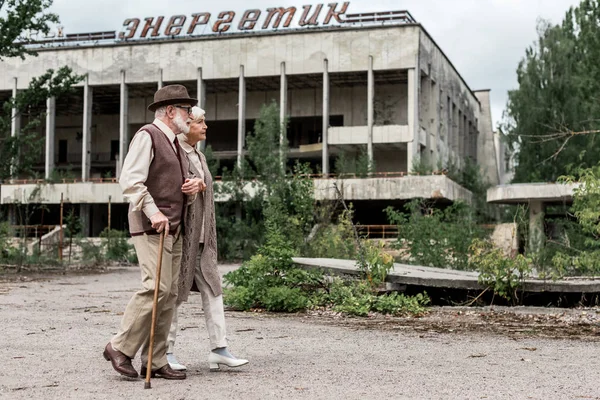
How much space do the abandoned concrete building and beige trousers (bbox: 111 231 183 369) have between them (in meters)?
39.9

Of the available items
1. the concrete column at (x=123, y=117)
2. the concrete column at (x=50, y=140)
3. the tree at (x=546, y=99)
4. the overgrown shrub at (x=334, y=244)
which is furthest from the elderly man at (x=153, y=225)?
the concrete column at (x=50, y=140)

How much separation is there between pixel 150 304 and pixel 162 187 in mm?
847

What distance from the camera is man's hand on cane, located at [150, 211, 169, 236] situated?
5645 mm

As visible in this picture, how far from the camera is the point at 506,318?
10.8 m

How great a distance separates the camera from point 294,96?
187ft

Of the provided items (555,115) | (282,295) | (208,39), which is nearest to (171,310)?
(282,295)

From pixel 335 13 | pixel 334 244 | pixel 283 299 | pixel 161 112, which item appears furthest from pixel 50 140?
pixel 161 112

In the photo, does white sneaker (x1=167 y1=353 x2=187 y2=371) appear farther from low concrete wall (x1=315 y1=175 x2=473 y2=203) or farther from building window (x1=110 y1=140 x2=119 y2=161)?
building window (x1=110 y1=140 x2=119 y2=161)

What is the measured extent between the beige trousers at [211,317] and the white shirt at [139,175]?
30.9 inches

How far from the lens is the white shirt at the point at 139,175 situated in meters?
5.70

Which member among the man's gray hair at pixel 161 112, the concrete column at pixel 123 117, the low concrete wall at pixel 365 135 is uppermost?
the concrete column at pixel 123 117

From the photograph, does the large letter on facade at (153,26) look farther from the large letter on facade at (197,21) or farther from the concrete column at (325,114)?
the concrete column at (325,114)

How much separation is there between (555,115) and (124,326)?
4152 cm

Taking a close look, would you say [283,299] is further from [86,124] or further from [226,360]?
[86,124]
